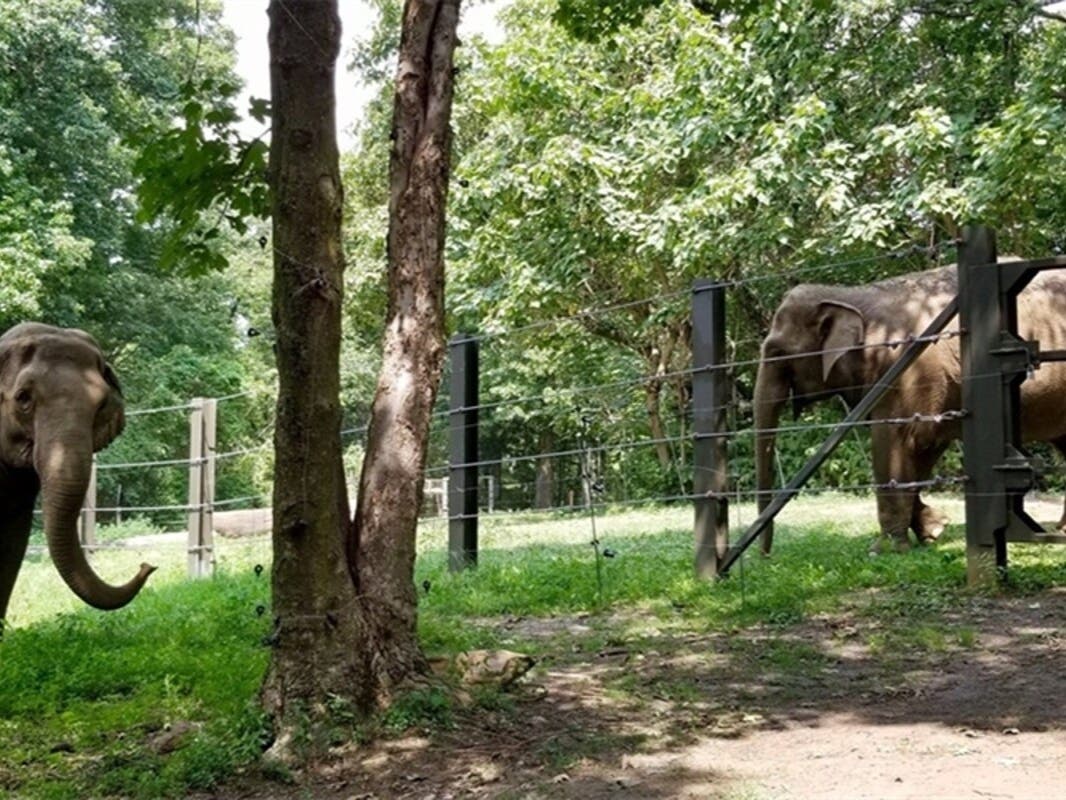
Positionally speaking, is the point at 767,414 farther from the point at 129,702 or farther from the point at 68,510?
the point at 129,702

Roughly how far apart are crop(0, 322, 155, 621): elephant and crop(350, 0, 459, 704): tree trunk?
1.58 meters

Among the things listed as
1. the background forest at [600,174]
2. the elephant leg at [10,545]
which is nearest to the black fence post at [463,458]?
the background forest at [600,174]

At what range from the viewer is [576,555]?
10266mm

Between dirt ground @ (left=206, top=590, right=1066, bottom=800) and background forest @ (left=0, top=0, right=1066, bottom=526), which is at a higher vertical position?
background forest @ (left=0, top=0, right=1066, bottom=526)

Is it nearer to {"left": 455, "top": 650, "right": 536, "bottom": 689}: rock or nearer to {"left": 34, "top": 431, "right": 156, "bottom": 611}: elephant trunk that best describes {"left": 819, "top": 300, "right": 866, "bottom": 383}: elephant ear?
{"left": 455, "top": 650, "right": 536, "bottom": 689}: rock

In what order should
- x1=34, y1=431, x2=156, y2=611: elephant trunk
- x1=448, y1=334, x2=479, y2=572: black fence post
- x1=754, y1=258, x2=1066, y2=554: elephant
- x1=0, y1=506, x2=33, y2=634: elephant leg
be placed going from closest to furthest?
x1=34, y1=431, x2=156, y2=611: elephant trunk, x1=0, y1=506, x2=33, y2=634: elephant leg, x1=754, y1=258, x2=1066, y2=554: elephant, x1=448, y1=334, x2=479, y2=572: black fence post

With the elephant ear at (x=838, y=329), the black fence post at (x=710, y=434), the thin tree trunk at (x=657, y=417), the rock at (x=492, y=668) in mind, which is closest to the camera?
the rock at (x=492, y=668)

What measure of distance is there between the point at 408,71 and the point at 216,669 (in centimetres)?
284

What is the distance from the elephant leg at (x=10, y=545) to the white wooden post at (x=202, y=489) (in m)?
3.92

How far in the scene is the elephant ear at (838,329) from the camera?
9586mm

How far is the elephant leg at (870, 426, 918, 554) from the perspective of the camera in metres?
9.03

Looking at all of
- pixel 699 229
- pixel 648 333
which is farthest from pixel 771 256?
pixel 648 333

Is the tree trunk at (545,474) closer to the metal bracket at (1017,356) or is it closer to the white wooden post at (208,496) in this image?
the white wooden post at (208,496)

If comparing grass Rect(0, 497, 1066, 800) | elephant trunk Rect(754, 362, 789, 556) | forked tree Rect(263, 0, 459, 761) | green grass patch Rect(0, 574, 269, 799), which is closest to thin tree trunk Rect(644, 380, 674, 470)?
elephant trunk Rect(754, 362, 789, 556)
